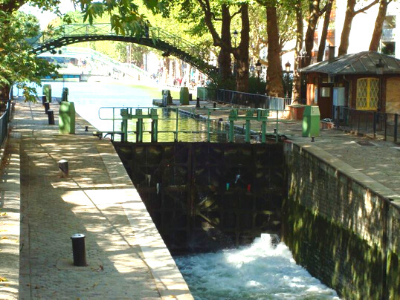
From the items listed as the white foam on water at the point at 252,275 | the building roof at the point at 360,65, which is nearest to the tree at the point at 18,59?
the white foam on water at the point at 252,275

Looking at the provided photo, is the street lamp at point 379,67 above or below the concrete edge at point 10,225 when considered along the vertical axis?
above

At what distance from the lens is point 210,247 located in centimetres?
2512

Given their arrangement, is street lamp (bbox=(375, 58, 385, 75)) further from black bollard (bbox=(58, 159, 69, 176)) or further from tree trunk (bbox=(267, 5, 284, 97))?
black bollard (bbox=(58, 159, 69, 176))

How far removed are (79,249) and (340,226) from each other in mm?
8315

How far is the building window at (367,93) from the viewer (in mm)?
30328

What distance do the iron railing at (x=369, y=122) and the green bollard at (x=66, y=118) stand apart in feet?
30.2

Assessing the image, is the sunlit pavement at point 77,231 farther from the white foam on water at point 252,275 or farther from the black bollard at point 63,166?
the white foam on water at point 252,275

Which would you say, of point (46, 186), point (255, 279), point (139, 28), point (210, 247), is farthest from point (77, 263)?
point (210, 247)

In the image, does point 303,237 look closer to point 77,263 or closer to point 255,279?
point 255,279

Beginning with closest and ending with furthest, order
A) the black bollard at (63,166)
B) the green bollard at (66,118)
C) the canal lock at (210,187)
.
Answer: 1. the black bollard at (63,166)
2. the canal lock at (210,187)
3. the green bollard at (66,118)

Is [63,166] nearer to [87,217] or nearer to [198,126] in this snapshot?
[87,217]

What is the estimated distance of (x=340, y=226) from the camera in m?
19.7

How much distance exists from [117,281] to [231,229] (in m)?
13.1

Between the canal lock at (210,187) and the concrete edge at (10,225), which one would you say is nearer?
the concrete edge at (10,225)
